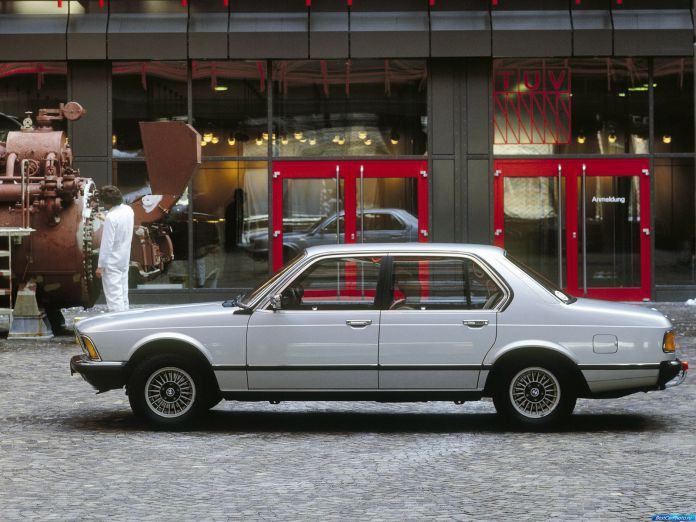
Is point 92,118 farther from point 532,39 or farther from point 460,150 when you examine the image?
point 532,39

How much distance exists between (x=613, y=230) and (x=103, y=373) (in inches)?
530

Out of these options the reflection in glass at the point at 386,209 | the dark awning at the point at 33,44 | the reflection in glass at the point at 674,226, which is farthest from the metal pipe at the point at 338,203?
the reflection in glass at the point at 674,226

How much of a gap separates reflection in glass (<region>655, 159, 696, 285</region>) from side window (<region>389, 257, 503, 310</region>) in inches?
492

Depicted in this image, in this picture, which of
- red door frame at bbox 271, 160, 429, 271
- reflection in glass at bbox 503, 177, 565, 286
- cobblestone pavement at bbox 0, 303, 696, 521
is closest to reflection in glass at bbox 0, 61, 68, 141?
red door frame at bbox 271, 160, 429, 271

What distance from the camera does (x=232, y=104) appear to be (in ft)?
69.8

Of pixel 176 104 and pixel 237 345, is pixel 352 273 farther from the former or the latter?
pixel 176 104

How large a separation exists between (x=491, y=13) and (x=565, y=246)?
409cm

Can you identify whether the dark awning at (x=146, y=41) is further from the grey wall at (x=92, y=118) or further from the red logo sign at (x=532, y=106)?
the red logo sign at (x=532, y=106)

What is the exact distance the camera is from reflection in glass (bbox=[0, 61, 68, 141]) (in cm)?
2131

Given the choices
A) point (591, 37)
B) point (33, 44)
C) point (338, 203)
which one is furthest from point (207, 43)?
point (591, 37)

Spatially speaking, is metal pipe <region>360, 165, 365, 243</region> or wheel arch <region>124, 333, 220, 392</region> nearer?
wheel arch <region>124, 333, 220, 392</region>

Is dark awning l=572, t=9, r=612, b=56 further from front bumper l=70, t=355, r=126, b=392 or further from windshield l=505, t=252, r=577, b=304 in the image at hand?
front bumper l=70, t=355, r=126, b=392

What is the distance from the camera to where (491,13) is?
21.1 metres

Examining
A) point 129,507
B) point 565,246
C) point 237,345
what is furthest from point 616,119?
point 129,507
